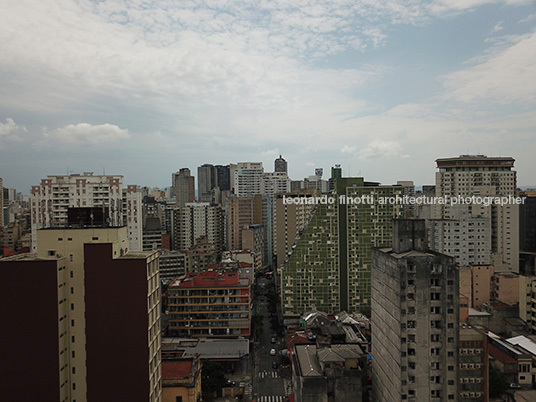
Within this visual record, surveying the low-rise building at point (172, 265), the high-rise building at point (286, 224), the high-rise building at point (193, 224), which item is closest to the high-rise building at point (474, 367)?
the high-rise building at point (286, 224)

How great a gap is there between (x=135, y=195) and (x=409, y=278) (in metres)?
40.1

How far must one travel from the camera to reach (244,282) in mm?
46188

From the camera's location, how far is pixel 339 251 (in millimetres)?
52844

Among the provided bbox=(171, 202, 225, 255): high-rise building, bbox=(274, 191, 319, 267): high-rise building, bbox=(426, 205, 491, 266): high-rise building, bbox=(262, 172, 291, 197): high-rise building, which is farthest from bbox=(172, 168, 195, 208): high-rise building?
bbox=(426, 205, 491, 266): high-rise building

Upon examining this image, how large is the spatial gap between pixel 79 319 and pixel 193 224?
7083 cm

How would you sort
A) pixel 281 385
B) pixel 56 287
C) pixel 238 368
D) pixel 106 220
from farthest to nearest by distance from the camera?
pixel 238 368
pixel 281 385
pixel 106 220
pixel 56 287

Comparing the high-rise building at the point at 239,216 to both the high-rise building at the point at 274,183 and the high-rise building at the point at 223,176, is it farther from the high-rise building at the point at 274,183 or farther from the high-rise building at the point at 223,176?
the high-rise building at the point at 223,176

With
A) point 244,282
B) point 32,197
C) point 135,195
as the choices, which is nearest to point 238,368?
point 244,282

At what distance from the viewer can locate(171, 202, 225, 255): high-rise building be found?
91062 millimetres

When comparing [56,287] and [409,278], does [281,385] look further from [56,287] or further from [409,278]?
[56,287]

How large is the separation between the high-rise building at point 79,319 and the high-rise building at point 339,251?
32.4 m

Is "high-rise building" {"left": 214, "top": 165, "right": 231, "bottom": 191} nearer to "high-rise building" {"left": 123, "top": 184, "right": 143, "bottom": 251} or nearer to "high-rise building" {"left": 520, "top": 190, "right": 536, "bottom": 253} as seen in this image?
"high-rise building" {"left": 520, "top": 190, "right": 536, "bottom": 253}

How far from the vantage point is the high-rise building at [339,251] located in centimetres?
5225

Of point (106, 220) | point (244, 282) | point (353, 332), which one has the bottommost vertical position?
point (353, 332)
